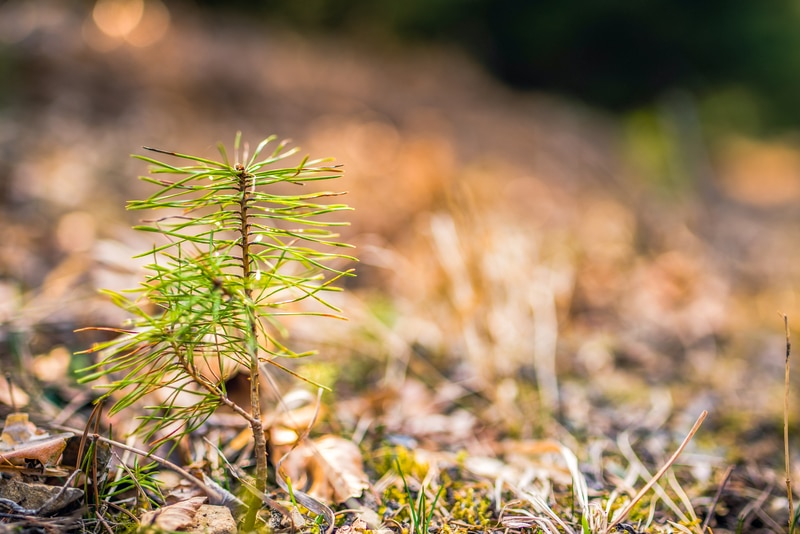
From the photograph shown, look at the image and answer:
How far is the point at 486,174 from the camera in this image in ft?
11.5

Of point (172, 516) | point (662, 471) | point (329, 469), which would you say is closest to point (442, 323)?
point (329, 469)

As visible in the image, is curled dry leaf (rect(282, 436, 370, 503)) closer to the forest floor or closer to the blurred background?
the forest floor

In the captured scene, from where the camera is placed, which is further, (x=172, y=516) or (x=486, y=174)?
(x=486, y=174)

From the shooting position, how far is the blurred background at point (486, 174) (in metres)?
1.65

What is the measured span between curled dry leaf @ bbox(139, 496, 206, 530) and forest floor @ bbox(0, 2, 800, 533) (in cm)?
8

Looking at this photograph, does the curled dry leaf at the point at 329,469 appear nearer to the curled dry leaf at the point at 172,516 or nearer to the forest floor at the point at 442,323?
the forest floor at the point at 442,323

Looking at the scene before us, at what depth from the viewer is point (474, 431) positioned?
1.34m

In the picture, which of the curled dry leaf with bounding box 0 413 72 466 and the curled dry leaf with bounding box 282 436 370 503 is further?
the curled dry leaf with bounding box 282 436 370 503

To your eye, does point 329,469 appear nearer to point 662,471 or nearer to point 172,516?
point 172,516

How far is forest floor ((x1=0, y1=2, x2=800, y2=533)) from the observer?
105cm

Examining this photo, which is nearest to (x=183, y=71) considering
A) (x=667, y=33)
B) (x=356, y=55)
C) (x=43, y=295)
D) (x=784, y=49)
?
(x=356, y=55)

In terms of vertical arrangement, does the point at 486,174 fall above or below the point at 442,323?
above

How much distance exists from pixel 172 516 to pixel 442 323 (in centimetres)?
111

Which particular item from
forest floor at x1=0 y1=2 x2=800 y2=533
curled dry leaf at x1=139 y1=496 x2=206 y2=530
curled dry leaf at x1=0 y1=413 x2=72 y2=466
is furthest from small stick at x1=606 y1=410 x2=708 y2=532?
curled dry leaf at x1=0 y1=413 x2=72 y2=466
